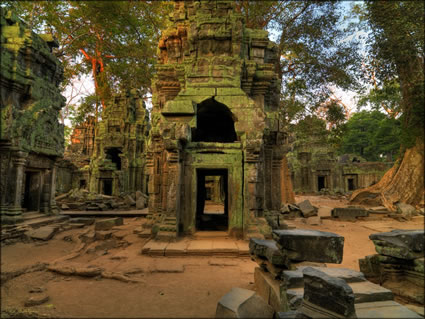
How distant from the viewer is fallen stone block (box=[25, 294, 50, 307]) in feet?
6.61

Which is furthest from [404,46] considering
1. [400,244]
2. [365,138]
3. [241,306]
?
[365,138]

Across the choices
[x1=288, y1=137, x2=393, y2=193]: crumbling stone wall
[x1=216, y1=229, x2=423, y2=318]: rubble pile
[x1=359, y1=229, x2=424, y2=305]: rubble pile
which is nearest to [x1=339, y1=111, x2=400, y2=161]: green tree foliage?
[x1=288, y1=137, x2=393, y2=193]: crumbling stone wall

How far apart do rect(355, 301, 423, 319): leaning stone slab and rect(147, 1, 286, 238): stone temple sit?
4.35 metres

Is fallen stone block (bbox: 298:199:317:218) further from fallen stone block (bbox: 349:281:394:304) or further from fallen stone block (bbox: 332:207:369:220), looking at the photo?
fallen stone block (bbox: 349:281:394:304)

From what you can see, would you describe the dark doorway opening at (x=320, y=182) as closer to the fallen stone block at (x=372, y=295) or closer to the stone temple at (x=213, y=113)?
the stone temple at (x=213, y=113)

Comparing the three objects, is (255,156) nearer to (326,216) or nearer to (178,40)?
(178,40)

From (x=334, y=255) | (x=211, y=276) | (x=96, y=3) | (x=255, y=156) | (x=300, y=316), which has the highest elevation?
(x=96, y=3)

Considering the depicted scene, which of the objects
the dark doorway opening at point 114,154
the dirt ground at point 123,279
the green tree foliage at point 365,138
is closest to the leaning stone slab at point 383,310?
the dirt ground at point 123,279

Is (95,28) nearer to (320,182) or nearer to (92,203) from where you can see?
(92,203)

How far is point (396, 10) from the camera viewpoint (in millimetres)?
2242

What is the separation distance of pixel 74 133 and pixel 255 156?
3307cm

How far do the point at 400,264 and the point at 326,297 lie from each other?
1522 millimetres

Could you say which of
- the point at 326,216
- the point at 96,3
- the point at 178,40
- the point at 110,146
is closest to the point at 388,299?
the point at 96,3

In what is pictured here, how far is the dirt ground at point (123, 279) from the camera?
1734 mm
